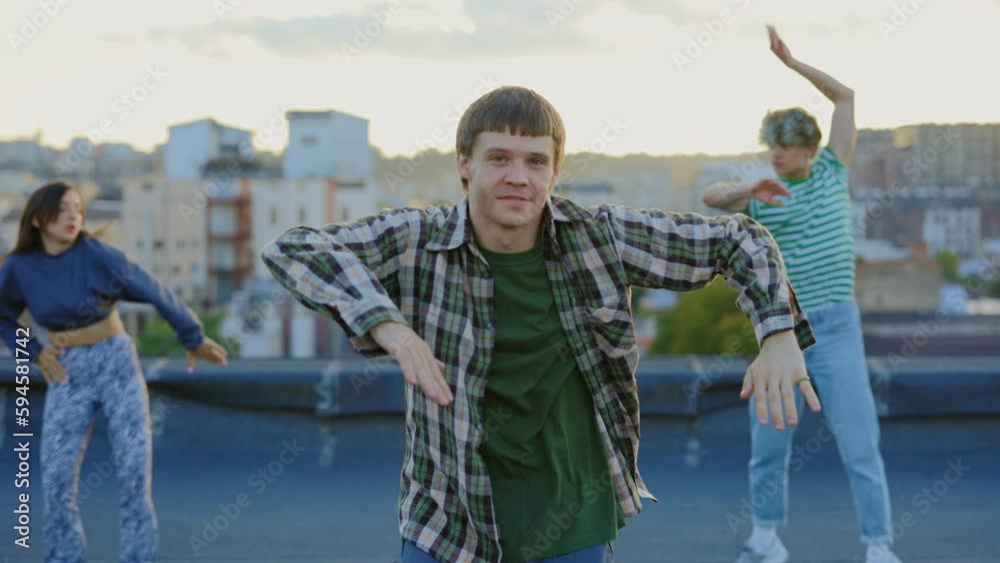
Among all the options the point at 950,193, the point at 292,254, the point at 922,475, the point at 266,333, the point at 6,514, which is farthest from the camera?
the point at 950,193

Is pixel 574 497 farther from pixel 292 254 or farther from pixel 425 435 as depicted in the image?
pixel 292 254

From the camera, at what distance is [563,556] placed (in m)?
2.54

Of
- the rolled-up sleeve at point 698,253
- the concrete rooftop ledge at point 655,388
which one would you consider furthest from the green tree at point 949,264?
the rolled-up sleeve at point 698,253

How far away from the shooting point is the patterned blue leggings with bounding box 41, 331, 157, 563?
14.8ft

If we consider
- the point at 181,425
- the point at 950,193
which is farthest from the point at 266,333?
the point at 181,425

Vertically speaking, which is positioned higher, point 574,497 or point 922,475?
point 574,497

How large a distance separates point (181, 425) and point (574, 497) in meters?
4.99

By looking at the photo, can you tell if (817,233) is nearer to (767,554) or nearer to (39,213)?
(767,554)

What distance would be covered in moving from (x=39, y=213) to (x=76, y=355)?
526 mm

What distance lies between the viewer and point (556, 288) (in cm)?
258

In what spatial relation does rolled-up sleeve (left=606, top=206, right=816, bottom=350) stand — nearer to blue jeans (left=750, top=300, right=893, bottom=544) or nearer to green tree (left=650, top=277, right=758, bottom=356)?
blue jeans (left=750, top=300, right=893, bottom=544)

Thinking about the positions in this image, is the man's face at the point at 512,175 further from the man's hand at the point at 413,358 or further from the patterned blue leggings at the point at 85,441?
the patterned blue leggings at the point at 85,441

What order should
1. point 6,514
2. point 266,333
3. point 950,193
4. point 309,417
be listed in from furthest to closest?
point 950,193 → point 266,333 → point 309,417 → point 6,514

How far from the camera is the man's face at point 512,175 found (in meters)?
2.49
